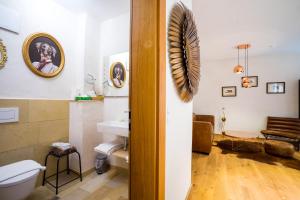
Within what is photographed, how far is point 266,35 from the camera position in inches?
114

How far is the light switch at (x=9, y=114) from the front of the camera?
61.0 inches

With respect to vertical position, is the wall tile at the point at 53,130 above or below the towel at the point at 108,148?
above

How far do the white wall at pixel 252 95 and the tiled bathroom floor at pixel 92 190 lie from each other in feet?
11.5

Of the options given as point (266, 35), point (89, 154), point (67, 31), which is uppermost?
point (266, 35)

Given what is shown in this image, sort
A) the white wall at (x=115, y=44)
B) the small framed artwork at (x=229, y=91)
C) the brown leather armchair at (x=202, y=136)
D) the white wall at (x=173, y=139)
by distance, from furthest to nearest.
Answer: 1. the small framed artwork at (x=229, y=91)
2. the brown leather armchair at (x=202, y=136)
3. the white wall at (x=115, y=44)
4. the white wall at (x=173, y=139)

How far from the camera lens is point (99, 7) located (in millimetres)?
2133

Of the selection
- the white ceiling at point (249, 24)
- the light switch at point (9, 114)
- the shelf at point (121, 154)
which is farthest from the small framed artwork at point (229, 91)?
the light switch at point (9, 114)

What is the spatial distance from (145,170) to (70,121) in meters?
1.79

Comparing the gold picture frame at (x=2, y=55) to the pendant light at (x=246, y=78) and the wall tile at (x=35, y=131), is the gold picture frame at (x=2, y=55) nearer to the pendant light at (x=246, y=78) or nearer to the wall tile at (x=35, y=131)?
the wall tile at (x=35, y=131)

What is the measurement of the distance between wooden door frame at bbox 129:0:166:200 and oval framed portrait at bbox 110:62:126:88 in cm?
143

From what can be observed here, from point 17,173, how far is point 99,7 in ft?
7.40

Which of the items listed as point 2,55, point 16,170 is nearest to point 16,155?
point 16,170

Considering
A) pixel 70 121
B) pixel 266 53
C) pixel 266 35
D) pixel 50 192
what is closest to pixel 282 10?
pixel 266 35

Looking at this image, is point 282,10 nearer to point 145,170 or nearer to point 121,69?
point 121,69
